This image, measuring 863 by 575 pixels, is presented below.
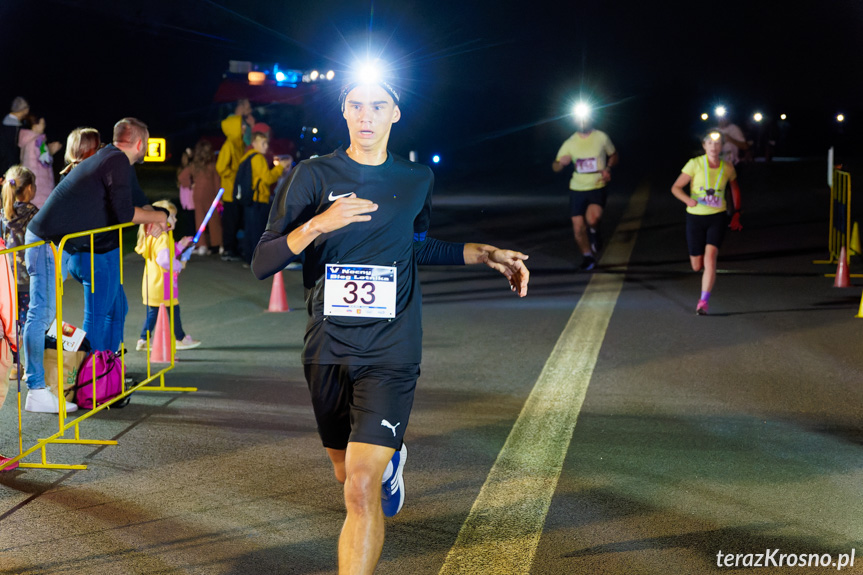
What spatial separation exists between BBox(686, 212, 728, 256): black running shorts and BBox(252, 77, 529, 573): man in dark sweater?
7079mm

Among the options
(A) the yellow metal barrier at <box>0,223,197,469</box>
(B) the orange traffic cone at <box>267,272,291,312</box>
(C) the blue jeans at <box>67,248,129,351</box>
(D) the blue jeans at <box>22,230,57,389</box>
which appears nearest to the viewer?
(A) the yellow metal barrier at <box>0,223,197,469</box>

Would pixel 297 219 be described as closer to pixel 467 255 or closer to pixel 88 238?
pixel 467 255

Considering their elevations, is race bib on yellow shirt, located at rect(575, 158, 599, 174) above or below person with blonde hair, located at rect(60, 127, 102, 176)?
above

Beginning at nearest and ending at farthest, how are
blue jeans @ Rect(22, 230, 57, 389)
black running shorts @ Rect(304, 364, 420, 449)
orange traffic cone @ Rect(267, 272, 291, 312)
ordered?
1. black running shorts @ Rect(304, 364, 420, 449)
2. blue jeans @ Rect(22, 230, 57, 389)
3. orange traffic cone @ Rect(267, 272, 291, 312)

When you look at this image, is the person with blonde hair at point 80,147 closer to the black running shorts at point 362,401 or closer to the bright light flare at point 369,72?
the bright light flare at point 369,72

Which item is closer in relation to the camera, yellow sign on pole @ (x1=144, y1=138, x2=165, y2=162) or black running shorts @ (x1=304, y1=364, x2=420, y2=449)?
black running shorts @ (x1=304, y1=364, x2=420, y2=449)

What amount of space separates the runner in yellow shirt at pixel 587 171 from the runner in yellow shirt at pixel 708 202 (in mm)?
3197

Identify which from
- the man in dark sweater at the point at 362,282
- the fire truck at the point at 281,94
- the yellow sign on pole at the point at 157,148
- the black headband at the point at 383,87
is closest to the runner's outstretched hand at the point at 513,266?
the man in dark sweater at the point at 362,282

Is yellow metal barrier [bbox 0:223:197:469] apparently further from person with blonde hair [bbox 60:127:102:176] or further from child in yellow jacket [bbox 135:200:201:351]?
child in yellow jacket [bbox 135:200:201:351]

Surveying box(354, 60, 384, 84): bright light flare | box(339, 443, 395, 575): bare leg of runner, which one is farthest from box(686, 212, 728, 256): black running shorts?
box(339, 443, 395, 575): bare leg of runner

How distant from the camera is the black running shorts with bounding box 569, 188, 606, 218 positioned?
1398 centimetres

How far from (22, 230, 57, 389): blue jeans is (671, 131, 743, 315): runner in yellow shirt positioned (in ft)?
20.3

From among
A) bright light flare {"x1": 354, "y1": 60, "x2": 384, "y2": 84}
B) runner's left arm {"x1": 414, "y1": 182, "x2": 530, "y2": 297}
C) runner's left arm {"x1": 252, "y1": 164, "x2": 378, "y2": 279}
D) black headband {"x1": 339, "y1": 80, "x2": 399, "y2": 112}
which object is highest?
bright light flare {"x1": 354, "y1": 60, "x2": 384, "y2": 84}

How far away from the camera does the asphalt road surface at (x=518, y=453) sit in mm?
4348
